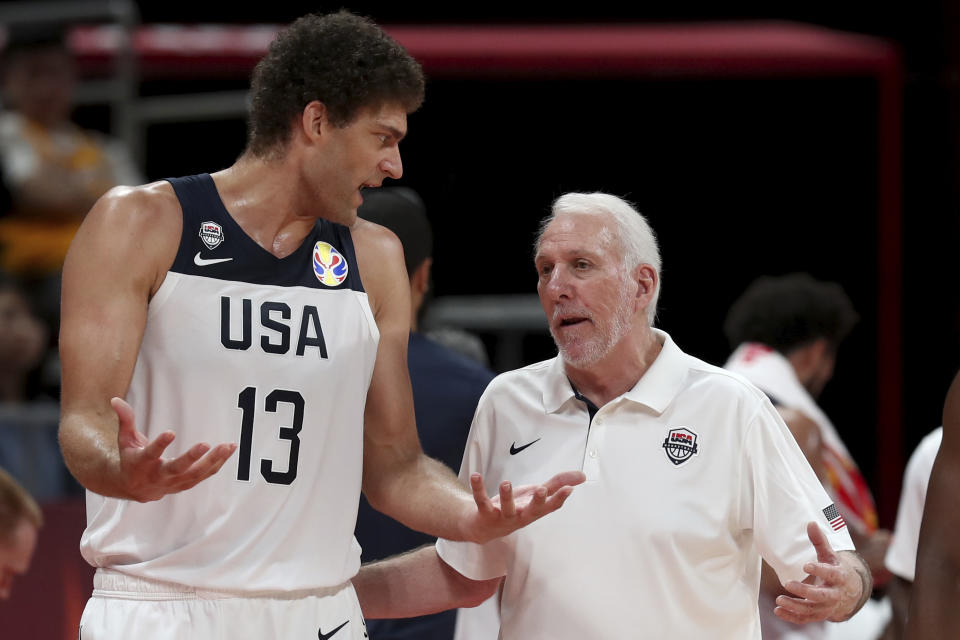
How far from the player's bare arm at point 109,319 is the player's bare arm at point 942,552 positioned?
1.57 metres

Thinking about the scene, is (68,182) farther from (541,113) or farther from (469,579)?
(469,579)

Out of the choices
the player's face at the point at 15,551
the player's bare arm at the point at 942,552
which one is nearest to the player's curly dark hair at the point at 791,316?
the player's bare arm at the point at 942,552

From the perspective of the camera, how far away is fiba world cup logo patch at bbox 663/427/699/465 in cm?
298

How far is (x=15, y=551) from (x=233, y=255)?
6.24ft

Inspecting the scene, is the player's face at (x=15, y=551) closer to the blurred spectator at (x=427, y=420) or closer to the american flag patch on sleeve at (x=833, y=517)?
the blurred spectator at (x=427, y=420)

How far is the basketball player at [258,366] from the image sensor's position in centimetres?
258

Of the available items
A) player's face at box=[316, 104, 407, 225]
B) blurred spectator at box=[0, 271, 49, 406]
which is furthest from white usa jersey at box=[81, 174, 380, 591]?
blurred spectator at box=[0, 271, 49, 406]

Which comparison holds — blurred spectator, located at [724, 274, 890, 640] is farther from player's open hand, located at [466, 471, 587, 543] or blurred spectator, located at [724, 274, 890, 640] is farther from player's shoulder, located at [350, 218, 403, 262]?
player's open hand, located at [466, 471, 587, 543]

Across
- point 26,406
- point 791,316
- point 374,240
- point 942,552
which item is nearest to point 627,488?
point 942,552

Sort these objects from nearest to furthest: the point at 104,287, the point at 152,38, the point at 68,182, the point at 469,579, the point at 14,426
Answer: the point at 104,287 → the point at 469,579 → the point at 14,426 → the point at 68,182 → the point at 152,38

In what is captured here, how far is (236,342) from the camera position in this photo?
2646mm

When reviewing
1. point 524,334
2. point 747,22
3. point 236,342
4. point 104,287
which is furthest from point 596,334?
point 747,22

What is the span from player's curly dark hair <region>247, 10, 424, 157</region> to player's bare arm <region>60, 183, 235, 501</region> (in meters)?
0.30

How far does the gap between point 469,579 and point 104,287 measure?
46.4 inches
